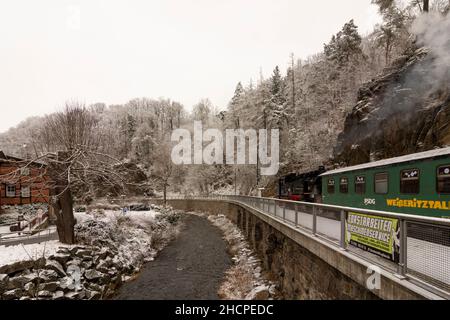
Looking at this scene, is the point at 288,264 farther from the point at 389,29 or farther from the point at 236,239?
the point at 389,29

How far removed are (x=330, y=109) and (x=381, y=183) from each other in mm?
33133

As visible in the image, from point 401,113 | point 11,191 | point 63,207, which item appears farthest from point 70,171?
point 401,113

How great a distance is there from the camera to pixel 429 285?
3951 mm

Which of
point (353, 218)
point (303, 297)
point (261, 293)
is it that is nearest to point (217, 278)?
point (261, 293)

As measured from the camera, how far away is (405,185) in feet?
33.8

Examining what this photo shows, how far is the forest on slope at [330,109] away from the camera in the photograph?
2253 centimetres

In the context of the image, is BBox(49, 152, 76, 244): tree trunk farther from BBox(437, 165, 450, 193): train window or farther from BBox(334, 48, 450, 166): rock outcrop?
BBox(334, 48, 450, 166): rock outcrop

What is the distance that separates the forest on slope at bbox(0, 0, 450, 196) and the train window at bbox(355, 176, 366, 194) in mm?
7850

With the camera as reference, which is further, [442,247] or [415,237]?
[415,237]

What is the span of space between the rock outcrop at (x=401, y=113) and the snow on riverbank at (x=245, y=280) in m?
14.4

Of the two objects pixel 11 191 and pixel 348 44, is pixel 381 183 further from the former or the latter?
pixel 348 44

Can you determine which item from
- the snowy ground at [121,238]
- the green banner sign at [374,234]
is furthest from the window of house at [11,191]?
the green banner sign at [374,234]
